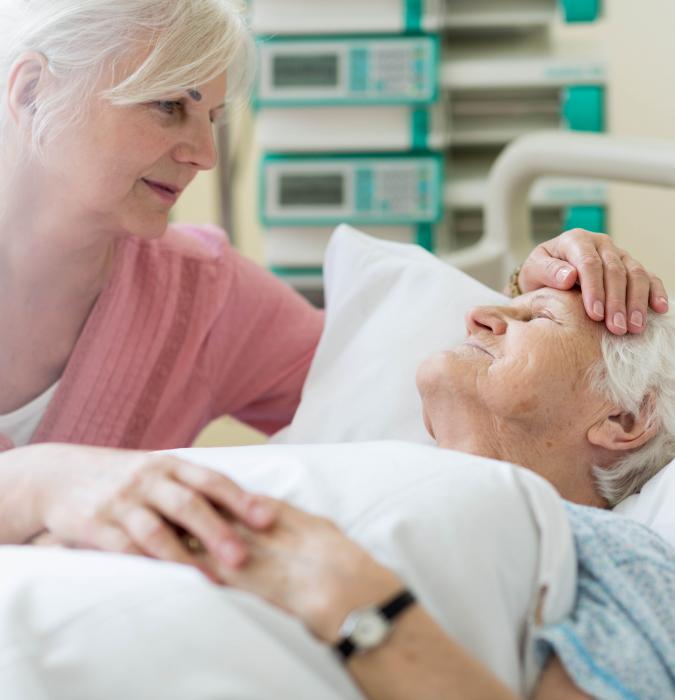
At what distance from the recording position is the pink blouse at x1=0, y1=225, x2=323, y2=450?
6.05 ft

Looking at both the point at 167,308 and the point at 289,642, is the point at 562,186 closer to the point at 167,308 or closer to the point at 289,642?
the point at 167,308

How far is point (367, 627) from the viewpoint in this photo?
0.94 m

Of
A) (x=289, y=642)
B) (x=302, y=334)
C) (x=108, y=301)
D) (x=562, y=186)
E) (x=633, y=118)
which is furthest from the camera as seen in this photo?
(x=633, y=118)

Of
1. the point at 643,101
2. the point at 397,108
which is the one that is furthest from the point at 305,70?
the point at 643,101

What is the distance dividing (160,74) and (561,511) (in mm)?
931

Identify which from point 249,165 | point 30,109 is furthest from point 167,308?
point 249,165

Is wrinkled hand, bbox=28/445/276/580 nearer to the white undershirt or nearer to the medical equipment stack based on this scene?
the white undershirt

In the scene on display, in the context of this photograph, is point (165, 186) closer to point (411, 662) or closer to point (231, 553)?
point (231, 553)

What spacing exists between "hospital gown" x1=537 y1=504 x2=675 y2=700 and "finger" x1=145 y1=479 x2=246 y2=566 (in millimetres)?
319

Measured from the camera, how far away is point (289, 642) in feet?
3.12

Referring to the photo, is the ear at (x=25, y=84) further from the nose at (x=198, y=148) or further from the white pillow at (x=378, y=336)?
the white pillow at (x=378, y=336)

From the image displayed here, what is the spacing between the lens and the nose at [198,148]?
1.73 meters

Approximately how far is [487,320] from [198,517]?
2.16ft

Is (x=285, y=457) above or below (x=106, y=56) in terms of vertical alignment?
below
